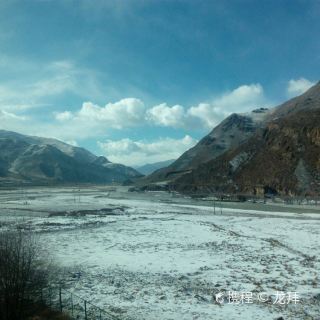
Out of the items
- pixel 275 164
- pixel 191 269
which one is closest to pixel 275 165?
pixel 275 164

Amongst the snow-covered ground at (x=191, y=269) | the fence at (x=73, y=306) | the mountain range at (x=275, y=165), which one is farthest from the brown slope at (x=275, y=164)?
the fence at (x=73, y=306)

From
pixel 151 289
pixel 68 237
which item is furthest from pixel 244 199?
pixel 151 289

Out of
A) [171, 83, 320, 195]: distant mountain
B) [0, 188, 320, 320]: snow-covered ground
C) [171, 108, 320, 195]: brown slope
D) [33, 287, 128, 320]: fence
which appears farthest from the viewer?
[171, 108, 320, 195]: brown slope

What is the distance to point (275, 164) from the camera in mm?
150125

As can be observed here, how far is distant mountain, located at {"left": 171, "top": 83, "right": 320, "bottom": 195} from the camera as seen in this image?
135625 millimetres

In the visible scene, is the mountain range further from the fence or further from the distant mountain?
the fence

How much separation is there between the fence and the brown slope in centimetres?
11177

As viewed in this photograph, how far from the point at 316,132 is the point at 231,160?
1681 inches

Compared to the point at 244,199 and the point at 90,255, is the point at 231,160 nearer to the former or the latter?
the point at 244,199

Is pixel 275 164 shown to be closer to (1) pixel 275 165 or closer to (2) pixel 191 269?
(1) pixel 275 165

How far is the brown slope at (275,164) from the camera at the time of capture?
445 ft

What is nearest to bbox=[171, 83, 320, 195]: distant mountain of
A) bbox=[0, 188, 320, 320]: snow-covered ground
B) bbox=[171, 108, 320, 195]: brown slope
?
bbox=[171, 108, 320, 195]: brown slope

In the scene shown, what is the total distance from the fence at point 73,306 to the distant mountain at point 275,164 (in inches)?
4354

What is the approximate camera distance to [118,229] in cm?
5038
